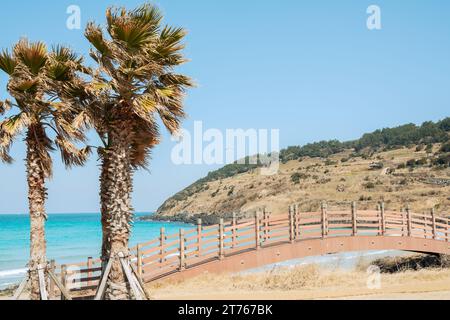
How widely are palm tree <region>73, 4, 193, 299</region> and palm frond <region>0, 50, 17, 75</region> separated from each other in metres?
1.81

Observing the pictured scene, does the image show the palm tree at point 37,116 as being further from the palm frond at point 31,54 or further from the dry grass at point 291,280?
the dry grass at point 291,280

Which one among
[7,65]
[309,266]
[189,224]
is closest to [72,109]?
[7,65]

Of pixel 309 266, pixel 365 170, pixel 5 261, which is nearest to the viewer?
pixel 309 266

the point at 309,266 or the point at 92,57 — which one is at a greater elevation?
the point at 92,57

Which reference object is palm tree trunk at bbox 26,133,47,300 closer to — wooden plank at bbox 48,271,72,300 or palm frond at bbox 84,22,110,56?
wooden plank at bbox 48,271,72,300

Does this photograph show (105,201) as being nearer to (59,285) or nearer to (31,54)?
(59,285)

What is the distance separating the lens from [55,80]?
14477 millimetres

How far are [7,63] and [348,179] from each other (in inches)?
2725

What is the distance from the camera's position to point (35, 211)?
1402 cm

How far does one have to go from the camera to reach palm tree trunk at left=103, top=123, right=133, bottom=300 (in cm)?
1345

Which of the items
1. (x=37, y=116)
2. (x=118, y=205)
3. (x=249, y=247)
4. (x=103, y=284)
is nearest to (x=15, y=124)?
(x=37, y=116)
